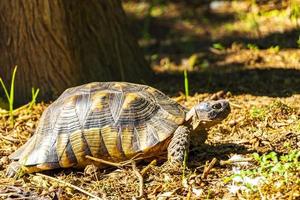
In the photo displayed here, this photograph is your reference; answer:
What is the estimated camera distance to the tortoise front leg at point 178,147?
13.2ft

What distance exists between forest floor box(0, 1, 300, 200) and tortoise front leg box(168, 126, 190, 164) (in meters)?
0.08

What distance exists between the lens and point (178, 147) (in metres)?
4.02

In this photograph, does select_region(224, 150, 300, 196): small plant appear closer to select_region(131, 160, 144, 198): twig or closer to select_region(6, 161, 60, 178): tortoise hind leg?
select_region(131, 160, 144, 198): twig

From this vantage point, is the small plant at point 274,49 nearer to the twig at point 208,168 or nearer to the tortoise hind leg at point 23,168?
the twig at point 208,168

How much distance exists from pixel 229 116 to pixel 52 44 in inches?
66.5

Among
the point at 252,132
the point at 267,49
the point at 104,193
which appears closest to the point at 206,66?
the point at 267,49

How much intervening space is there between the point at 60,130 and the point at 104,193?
1.98ft

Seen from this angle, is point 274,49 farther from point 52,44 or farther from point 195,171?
point 195,171

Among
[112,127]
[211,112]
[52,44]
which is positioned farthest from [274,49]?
[112,127]

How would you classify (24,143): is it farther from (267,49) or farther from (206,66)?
(267,49)

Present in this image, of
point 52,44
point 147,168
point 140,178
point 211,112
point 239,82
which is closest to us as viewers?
point 140,178

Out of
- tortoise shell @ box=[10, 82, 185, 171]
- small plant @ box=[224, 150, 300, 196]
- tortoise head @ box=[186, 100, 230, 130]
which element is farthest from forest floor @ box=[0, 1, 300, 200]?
Result: tortoise head @ box=[186, 100, 230, 130]

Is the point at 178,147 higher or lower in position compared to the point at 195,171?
higher

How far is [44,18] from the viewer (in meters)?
5.71
